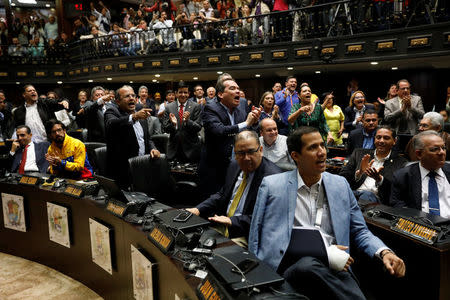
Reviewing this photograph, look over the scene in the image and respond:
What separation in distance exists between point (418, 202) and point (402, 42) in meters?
4.67

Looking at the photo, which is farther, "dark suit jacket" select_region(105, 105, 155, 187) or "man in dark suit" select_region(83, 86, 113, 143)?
"man in dark suit" select_region(83, 86, 113, 143)

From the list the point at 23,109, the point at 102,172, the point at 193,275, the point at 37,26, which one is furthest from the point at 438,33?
the point at 37,26

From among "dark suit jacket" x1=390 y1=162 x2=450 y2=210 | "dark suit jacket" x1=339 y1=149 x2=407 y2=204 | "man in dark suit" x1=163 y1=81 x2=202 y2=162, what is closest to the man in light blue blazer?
"dark suit jacket" x1=390 y1=162 x2=450 y2=210

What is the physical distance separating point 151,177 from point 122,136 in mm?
467

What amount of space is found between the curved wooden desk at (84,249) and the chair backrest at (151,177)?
524mm

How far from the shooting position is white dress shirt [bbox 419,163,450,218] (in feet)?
7.84

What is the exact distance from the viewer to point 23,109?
5039mm

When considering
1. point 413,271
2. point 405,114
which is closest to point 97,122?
point 405,114

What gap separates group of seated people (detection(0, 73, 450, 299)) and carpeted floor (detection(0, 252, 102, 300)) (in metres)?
0.94

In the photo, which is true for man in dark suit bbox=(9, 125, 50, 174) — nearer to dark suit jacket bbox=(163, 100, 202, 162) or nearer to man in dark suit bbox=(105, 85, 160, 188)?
man in dark suit bbox=(105, 85, 160, 188)

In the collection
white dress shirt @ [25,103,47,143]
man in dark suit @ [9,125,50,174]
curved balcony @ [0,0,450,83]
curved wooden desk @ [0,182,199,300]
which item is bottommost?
curved wooden desk @ [0,182,199,300]

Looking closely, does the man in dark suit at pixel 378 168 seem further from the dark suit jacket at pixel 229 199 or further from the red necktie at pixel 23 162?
the red necktie at pixel 23 162

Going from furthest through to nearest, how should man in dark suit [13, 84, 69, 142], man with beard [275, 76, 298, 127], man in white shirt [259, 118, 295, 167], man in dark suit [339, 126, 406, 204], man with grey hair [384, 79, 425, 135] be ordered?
man with beard [275, 76, 298, 127]
man in dark suit [13, 84, 69, 142]
man with grey hair [384, 79, 425, 135]
man in white shirt [259, 118, 295, 167]
man in dark suit [339, 126, 406, 204]

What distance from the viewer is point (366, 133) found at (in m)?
3.78
